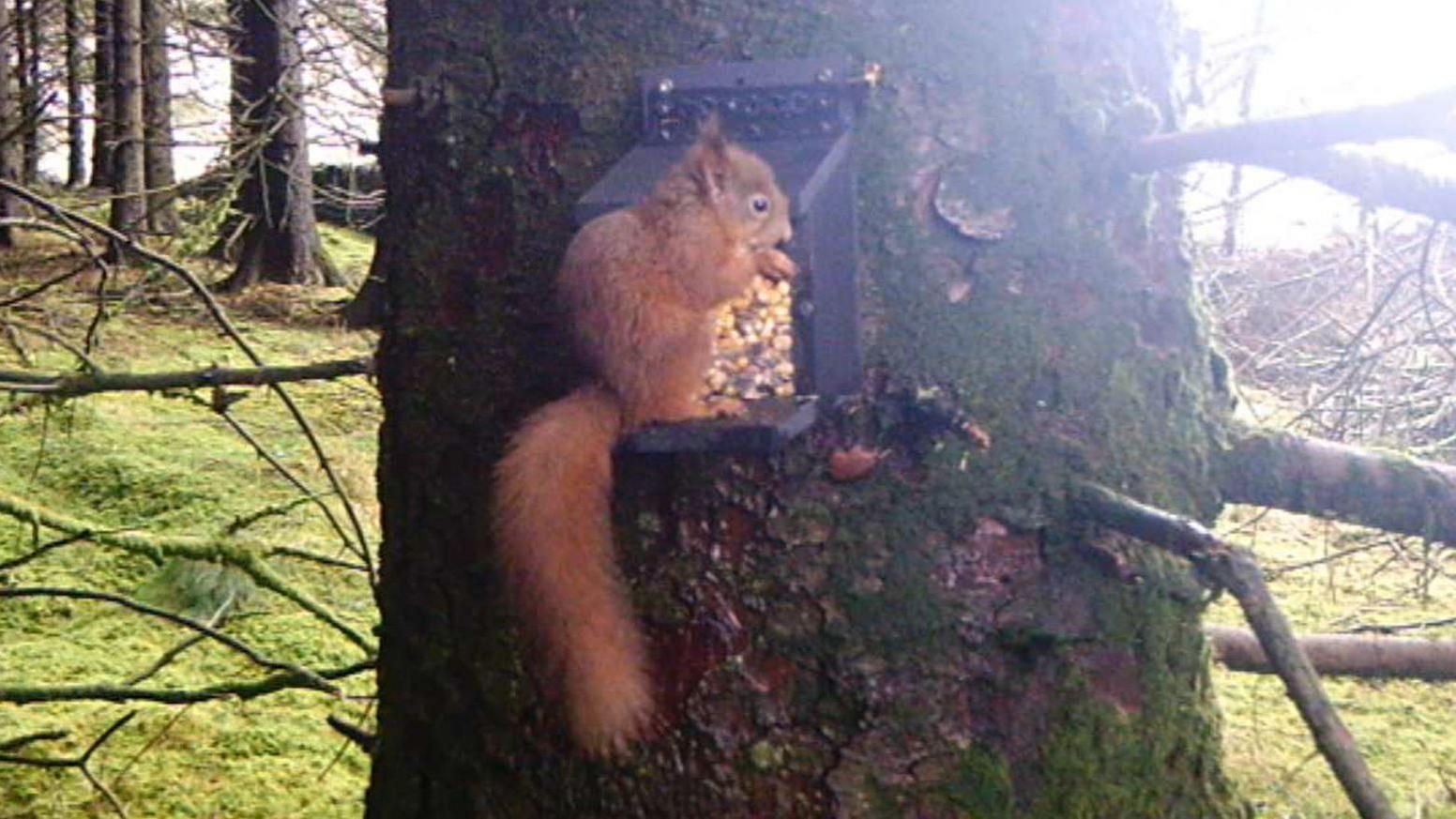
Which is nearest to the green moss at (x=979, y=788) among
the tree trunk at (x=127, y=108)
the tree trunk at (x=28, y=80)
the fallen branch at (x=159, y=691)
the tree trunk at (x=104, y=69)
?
the fallen branch at (x=159, y=691)

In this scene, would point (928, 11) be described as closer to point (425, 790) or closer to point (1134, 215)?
point (1134, 215)

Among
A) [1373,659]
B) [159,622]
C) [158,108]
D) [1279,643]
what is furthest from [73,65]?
[1279,643]

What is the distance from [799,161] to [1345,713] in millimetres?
3034

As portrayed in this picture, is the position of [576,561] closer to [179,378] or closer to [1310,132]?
[1310,132]

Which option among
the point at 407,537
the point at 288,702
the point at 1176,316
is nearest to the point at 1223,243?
the point at 288,702

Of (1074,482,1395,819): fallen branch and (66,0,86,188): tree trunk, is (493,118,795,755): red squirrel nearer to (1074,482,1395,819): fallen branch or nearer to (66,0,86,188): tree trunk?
(1074,482,1395,819): fallen branch

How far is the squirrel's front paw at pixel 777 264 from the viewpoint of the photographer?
3.90ft

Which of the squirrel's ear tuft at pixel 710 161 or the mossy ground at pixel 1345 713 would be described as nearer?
the squirrel's ear tuft at pixel 710 161

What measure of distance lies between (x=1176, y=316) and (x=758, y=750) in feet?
1.72

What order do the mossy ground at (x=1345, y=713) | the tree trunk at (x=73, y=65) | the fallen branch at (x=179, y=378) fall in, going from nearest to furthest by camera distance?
the fallen branch at (x=179, y=378) < the mossy ground at (x=1345, y=713) < the tree trunk at (x=73, y=65)

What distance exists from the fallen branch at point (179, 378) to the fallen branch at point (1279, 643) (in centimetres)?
96

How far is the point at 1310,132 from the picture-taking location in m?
1.05

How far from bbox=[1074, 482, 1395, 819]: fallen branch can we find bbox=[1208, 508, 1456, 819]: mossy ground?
1.87 metres

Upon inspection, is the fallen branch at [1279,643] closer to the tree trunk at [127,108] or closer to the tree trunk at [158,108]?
the tree trunk at [158,108]
